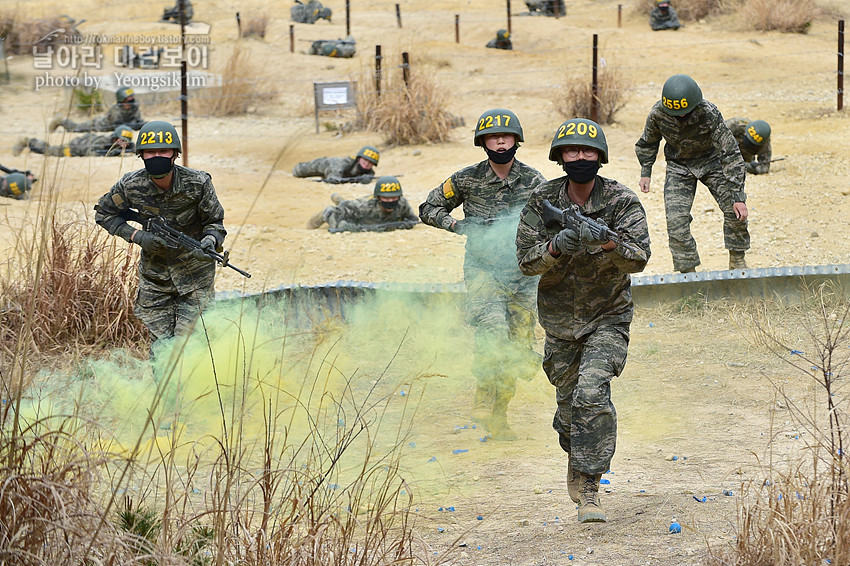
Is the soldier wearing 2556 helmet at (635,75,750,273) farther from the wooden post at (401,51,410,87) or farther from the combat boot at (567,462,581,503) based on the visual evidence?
the wooden post at (401,51,410,87)

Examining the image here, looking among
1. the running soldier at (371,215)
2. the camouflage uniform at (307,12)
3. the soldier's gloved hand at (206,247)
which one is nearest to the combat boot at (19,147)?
the running soldier at (371,215)

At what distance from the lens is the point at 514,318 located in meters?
5.77

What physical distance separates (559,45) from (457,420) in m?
18.8

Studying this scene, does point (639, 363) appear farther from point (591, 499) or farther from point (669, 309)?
point (591, 499)

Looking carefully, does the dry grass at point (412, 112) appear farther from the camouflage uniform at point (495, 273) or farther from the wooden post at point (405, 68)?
the camouflage uniform at point (495, 273)

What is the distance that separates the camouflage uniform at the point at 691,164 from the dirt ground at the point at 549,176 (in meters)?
0.75

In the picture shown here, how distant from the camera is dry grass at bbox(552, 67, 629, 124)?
1471 cm

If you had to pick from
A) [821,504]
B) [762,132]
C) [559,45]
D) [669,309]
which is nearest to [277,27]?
[559,45]

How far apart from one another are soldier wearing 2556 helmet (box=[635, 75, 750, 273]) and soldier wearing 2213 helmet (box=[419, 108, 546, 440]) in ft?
6.26

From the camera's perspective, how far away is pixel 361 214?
10430 millimetres

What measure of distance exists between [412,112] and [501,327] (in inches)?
378

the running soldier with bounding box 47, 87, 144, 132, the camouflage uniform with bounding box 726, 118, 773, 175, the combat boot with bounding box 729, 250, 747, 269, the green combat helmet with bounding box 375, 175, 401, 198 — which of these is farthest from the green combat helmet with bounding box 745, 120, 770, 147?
the running soldier with bounding box 47, 87, 144, 132

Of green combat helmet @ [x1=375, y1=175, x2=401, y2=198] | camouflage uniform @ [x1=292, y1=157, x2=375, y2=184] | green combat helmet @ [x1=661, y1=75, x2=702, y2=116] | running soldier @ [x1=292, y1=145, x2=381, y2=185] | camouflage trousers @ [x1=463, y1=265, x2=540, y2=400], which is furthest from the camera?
camouflage uniform @ [x1=292, y1=157, x2=375, y2=184]

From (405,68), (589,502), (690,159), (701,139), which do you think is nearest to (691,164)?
(690,159)
